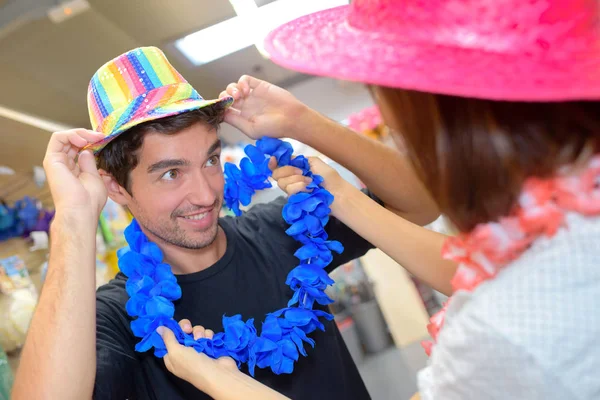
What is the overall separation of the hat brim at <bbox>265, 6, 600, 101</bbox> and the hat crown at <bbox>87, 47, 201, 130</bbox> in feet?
2.67

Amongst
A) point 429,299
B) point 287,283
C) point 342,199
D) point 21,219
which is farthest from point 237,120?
point 429,299

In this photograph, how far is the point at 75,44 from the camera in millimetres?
3705

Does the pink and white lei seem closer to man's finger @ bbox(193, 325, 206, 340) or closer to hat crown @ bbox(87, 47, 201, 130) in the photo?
man's finger @ bbox(193, 325, 206, 340)

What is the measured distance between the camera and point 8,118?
10.7 feet

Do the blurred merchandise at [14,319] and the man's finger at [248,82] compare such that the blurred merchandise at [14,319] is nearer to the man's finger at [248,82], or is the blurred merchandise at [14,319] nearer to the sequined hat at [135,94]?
the sequined hat at [135,94]

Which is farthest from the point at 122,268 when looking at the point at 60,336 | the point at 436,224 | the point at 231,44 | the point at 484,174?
the point at 231,44

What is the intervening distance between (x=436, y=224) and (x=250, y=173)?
11.1ft

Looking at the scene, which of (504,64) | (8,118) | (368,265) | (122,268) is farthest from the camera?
(368,265)

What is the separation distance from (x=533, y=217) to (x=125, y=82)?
4.26ft

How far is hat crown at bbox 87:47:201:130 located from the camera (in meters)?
1.59

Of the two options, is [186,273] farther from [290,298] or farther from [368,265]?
[368,265]

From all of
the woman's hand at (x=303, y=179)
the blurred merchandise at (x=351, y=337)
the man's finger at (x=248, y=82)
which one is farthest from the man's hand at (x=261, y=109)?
the blurred merchandise at (x=351, y=337)

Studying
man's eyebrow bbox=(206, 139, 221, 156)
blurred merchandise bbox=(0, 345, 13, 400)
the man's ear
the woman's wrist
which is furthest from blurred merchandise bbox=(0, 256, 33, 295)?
the woman's wrist

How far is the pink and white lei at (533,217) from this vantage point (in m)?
0.76
